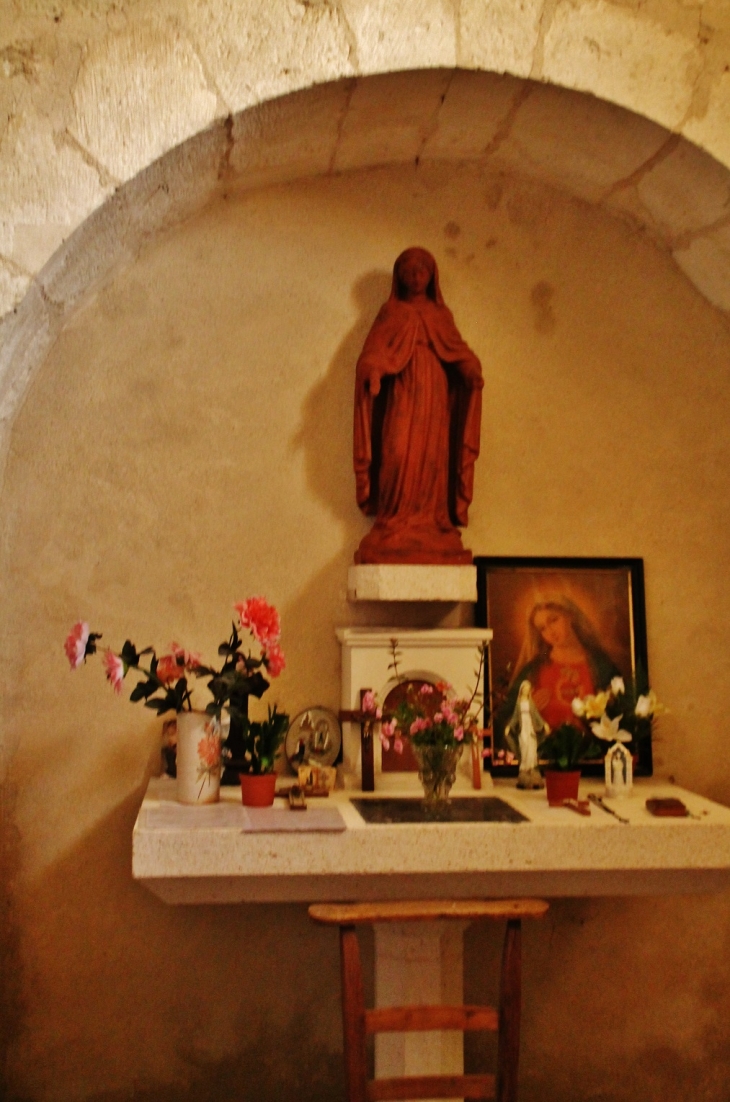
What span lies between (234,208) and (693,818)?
2.31 m

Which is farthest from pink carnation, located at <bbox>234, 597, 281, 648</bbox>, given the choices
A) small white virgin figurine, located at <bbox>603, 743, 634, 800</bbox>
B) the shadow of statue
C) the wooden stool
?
small white virgin figurine, located at <bbox>603, 743, 634, 800</bbox>

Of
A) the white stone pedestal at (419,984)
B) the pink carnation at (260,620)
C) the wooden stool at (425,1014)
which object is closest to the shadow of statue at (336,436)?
the pink carnation at (260,620)

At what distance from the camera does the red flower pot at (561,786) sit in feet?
9.37

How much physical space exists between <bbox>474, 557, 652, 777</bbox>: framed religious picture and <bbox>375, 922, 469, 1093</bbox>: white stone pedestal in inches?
30.9

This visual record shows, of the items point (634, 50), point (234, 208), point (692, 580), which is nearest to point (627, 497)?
point (692, 580)

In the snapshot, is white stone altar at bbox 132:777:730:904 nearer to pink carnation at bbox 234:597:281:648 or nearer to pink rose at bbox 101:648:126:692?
pink rose at bbox 101:648:126:692

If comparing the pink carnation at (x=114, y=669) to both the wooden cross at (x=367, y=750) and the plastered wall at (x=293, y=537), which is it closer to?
the plastered wall at (x=293, y=537)

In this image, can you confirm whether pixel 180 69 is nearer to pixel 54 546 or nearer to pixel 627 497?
pixel 54 546

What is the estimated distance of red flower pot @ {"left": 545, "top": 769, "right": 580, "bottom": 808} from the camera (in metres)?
2.86

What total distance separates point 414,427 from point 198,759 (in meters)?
1.19

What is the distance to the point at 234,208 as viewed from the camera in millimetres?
3348

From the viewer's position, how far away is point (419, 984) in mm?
Answer: 2699

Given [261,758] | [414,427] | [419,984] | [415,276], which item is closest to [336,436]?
[414,427]

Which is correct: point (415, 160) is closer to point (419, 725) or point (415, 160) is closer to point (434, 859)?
point (419, 725)
